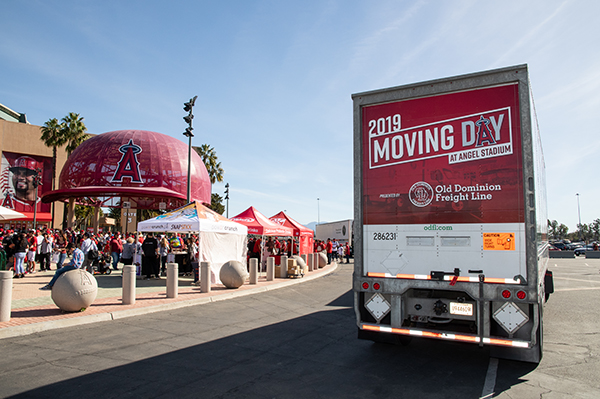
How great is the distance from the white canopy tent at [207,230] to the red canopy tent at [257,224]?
97.3 inches

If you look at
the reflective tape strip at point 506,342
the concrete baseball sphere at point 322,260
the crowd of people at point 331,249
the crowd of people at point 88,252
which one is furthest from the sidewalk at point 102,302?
the crowd of people at point 331,249

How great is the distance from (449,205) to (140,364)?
489cm

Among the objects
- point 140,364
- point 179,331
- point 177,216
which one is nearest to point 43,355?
point 140,364

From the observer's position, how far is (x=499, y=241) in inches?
192

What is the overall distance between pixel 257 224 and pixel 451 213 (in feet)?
50.9

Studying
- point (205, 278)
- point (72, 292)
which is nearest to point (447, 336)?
point (72, 292)

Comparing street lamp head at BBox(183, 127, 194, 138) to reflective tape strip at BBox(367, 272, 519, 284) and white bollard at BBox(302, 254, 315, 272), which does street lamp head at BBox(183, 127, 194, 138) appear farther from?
reflective tape strip at BBox(367, 272, 519, 284)

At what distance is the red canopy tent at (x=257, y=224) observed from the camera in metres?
19.9

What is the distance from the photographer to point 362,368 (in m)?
5.44

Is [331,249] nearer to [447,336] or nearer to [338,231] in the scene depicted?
[338,231]

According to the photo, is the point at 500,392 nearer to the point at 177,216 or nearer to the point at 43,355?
the point at 43,355

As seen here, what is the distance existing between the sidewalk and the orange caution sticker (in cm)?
804

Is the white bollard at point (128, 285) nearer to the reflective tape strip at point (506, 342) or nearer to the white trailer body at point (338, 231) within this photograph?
the reflective tape strip at point (506, 342)

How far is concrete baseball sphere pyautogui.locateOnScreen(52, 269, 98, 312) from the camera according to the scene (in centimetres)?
866
